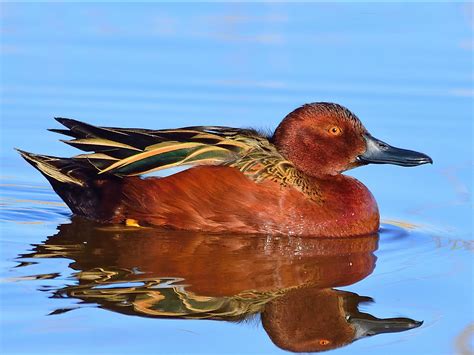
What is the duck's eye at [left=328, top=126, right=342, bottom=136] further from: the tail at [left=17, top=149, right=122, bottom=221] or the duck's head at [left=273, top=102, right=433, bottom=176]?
the tail at [left=17, top=149, right=122, bottom=221]

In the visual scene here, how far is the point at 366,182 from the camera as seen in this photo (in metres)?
11.5

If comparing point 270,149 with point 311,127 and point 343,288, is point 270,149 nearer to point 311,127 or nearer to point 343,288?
point 311,127

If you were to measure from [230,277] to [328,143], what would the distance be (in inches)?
82.4

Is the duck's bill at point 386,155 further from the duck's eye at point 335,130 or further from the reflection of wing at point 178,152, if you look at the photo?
the reflection of wing at point 178,152

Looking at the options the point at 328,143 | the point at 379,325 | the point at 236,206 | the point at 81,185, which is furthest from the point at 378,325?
the point at 81,185

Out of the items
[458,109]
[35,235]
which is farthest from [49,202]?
[458,109]

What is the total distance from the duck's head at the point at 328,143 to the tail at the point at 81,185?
1444 millimetres

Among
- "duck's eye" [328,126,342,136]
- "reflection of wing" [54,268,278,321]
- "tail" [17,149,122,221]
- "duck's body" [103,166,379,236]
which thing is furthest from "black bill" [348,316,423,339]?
"tail" [17,149,122,221]

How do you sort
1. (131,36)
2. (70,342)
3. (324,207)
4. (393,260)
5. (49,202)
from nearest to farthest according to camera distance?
(70,342) < (393,260) < (324,207) < (49,202) < (131,36)

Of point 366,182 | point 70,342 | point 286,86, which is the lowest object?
point 70,342

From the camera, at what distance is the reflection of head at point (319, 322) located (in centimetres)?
768

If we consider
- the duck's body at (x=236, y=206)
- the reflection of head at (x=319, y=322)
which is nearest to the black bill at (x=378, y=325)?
the reflection of head at (x=319, y=322)

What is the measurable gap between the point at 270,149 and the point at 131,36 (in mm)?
5712

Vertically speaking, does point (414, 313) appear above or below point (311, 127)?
A: below
